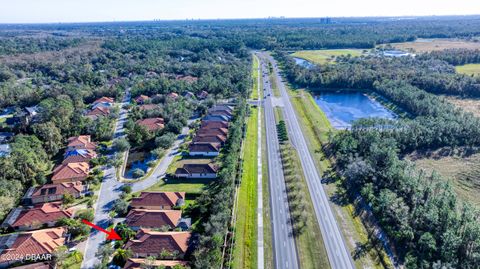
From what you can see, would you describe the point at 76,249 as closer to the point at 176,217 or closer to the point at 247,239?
the point at 176,217

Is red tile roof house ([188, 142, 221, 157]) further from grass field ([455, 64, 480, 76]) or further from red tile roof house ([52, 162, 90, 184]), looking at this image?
grass field ([455, 64, 480, 76])

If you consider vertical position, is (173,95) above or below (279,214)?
above

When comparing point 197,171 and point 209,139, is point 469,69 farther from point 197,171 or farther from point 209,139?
point 197,171

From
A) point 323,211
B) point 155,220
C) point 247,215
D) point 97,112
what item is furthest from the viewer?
point 97,112

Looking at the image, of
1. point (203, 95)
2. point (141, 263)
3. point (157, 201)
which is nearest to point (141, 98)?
point (203, 95)

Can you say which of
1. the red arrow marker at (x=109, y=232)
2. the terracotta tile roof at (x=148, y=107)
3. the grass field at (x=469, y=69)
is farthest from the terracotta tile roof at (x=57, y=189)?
the grass field at (x=469, y=69)

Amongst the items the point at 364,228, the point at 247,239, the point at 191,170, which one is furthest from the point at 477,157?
the point at 191,170

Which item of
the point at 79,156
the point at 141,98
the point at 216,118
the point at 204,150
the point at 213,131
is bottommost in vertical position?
the point at 204,150

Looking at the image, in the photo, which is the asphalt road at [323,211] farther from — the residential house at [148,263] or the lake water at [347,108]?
the residential house at [148,263]
